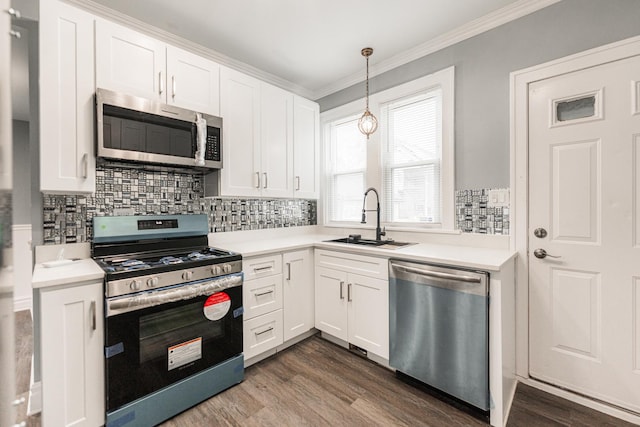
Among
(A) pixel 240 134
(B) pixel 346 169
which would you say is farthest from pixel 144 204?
(B) pixel 346 169

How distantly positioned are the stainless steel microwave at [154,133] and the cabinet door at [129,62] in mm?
100

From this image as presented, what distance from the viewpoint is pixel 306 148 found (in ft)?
10.2

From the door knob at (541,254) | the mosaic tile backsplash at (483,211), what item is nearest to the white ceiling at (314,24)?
the mosaic tile backsplash at (483,211)

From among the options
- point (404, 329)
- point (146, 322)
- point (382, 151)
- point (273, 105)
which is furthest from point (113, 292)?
point (382, 151)

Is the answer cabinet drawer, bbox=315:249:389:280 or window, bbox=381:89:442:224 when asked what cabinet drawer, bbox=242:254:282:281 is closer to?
cabinet drawer, bbox=315:249:389:280

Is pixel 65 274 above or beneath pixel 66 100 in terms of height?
beneath

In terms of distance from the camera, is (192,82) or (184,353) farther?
(192,82)

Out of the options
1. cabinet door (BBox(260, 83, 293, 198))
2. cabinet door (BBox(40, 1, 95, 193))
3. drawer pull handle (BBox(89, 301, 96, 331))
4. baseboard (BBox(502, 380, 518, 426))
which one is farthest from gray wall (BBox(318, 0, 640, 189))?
drawer pull handle (BBox(89, 301, 96, 331))

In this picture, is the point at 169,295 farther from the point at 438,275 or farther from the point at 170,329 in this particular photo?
the point at 438,275

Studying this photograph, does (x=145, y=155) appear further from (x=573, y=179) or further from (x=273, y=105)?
(x=573, y=179)

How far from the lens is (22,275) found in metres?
3.60

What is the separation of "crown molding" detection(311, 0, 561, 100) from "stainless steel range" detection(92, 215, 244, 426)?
7.63 ft

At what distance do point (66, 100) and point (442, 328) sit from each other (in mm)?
2671

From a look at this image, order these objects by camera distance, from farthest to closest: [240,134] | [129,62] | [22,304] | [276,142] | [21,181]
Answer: [21,181], [22,304], [276,142], [240,134], [129,62]
